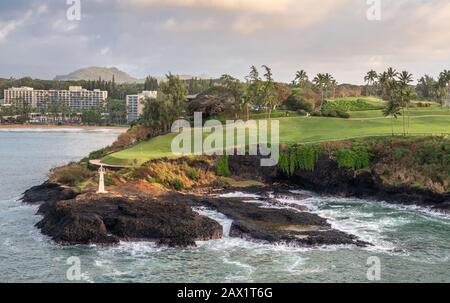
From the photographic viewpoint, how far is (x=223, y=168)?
5359cm

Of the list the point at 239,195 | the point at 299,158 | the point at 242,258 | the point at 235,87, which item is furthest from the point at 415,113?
the point at 242,258

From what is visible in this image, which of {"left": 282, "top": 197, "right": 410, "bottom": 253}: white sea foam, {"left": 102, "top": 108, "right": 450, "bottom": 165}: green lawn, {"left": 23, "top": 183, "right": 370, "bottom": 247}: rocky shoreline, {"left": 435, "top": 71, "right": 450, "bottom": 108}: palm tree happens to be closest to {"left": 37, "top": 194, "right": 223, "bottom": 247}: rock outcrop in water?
{"left": 23, "top": 183, "right": 370, "bottom": 247}: rocky shoreline

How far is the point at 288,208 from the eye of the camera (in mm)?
40281

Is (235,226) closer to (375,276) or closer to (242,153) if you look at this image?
(375,276)

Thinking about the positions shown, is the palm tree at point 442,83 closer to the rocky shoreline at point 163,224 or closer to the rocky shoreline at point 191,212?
the rocky shoreline at point 191,212

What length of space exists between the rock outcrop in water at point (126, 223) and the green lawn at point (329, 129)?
16650 millimetres

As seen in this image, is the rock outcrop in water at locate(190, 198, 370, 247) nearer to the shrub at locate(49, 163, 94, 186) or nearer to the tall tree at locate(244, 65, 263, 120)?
the shrub at locate(49, 163, 94, 186)

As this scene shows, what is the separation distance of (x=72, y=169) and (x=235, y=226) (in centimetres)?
2318

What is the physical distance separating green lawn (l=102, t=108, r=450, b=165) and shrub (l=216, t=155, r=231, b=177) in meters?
5.07

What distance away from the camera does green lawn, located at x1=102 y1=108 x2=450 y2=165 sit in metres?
56.7

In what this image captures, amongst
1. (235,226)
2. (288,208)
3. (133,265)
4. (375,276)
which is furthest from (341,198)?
(133,265)

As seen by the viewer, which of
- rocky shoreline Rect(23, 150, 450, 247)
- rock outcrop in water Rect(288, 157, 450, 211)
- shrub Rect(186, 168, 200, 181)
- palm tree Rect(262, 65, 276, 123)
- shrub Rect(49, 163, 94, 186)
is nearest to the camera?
rocky shoreline Rect(23, 150, 450, 247)

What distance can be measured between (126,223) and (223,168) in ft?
72.9

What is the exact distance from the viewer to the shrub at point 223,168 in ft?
175
